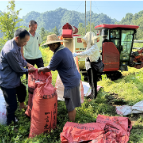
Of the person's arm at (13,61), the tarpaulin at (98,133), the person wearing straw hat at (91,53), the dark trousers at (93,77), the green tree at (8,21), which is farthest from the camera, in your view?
the green tree at (8,21)

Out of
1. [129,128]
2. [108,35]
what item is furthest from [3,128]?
[108,35]

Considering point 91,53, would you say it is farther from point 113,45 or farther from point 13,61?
point 113,45

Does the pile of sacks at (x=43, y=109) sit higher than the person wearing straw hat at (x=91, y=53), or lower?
lower

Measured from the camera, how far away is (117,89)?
402 cm

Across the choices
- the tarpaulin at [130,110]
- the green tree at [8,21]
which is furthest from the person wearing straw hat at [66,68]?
the green tree at [8,21]

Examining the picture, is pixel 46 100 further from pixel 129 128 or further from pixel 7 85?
pixel 129 128

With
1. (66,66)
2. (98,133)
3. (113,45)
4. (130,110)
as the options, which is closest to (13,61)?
(66,66)

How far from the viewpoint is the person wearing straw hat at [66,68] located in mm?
2018

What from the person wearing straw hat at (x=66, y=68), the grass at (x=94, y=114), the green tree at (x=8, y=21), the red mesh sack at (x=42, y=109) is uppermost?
the green tree at (x=8, y=21)

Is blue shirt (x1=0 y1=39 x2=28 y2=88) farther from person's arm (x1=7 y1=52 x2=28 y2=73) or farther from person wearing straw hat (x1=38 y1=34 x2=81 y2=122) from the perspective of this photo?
person wearing straw hat (x1=38 y1=34 x2=81 y2=122)

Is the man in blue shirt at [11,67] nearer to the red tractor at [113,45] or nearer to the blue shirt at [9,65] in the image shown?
the blue shirt at [9,65]

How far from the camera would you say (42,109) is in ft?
6.52

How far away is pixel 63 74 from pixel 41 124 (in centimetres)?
79

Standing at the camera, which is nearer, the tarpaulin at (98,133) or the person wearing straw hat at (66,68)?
the tarpaulin at (98,133)
